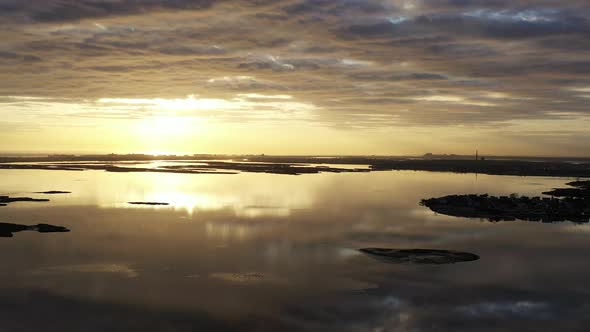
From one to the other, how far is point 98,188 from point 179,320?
5471 cm

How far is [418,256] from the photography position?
26.2 m

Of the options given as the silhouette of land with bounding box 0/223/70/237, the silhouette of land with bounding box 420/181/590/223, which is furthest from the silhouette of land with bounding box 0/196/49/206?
the silhouette of land with bounding box 420/181/590/223

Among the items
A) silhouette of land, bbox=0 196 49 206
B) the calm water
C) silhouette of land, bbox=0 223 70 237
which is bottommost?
the calm water

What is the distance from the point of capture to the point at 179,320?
1662 centimetres

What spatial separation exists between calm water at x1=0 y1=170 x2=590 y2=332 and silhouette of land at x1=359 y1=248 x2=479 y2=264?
2.56 feet

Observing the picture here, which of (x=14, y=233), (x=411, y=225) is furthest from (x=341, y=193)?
(x=14, y=233)

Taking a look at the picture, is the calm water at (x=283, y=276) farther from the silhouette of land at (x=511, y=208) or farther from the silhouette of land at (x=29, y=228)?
the silhouette of land at (x=511, y=208)

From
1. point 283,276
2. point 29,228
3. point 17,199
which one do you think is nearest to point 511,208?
point 283,276

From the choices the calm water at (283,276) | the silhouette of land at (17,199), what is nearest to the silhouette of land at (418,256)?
the calm water at (283,276)

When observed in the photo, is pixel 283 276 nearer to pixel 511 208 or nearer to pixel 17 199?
pixel 511 208

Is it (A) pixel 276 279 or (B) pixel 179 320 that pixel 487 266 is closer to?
(A) pixel 276 279

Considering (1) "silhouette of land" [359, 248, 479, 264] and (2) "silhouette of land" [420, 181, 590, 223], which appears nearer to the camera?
(1) "silhouette of land" [359, 248, 479, 264]

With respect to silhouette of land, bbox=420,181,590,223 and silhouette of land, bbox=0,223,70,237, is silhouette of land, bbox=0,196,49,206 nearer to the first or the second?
silhouette of land, bbox=0,223,70,237

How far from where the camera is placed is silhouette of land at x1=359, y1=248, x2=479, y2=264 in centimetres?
2525
